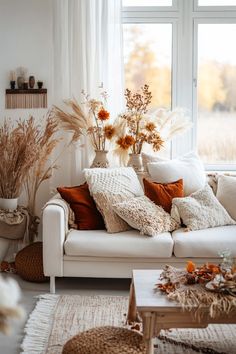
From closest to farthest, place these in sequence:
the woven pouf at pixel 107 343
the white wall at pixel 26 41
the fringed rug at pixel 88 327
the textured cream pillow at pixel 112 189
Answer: the woven pouf at pixel 107 343
the fringed rug at pixel 88 327
the textured cream pillow at pixel 112 189
the white wall at pixel 26 41

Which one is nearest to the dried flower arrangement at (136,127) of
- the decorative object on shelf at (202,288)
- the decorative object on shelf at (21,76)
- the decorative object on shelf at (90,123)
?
the decorative object on shelf at (90,123)

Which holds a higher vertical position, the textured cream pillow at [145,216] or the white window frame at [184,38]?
the white window frame at [184,38]

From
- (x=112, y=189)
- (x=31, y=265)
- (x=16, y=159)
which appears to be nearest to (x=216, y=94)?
(x=112, y=189)

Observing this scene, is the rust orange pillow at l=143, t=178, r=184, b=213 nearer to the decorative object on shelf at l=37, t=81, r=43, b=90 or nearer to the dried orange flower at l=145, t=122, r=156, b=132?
the dried orange flower at l=145, t=122, r=156, b=132

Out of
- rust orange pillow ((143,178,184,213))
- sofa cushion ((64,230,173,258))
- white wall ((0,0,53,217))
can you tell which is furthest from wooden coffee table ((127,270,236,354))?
white wall ((0,0,53,217))

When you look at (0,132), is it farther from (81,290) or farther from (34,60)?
(81,290)

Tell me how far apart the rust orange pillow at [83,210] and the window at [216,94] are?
4.83 ft

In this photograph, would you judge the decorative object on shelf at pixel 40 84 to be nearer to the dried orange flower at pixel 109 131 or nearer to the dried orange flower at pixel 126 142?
the dried orange flower at pixel 109 131

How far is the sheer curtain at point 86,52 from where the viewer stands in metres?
4.93

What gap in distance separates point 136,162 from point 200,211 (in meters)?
0.82

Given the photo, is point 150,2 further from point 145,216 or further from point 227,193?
point 145,216

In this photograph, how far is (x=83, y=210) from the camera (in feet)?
14.2

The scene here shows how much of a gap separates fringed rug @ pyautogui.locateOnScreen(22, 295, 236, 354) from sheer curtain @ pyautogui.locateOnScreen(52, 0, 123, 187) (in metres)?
1.45

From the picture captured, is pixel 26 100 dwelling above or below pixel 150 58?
below
